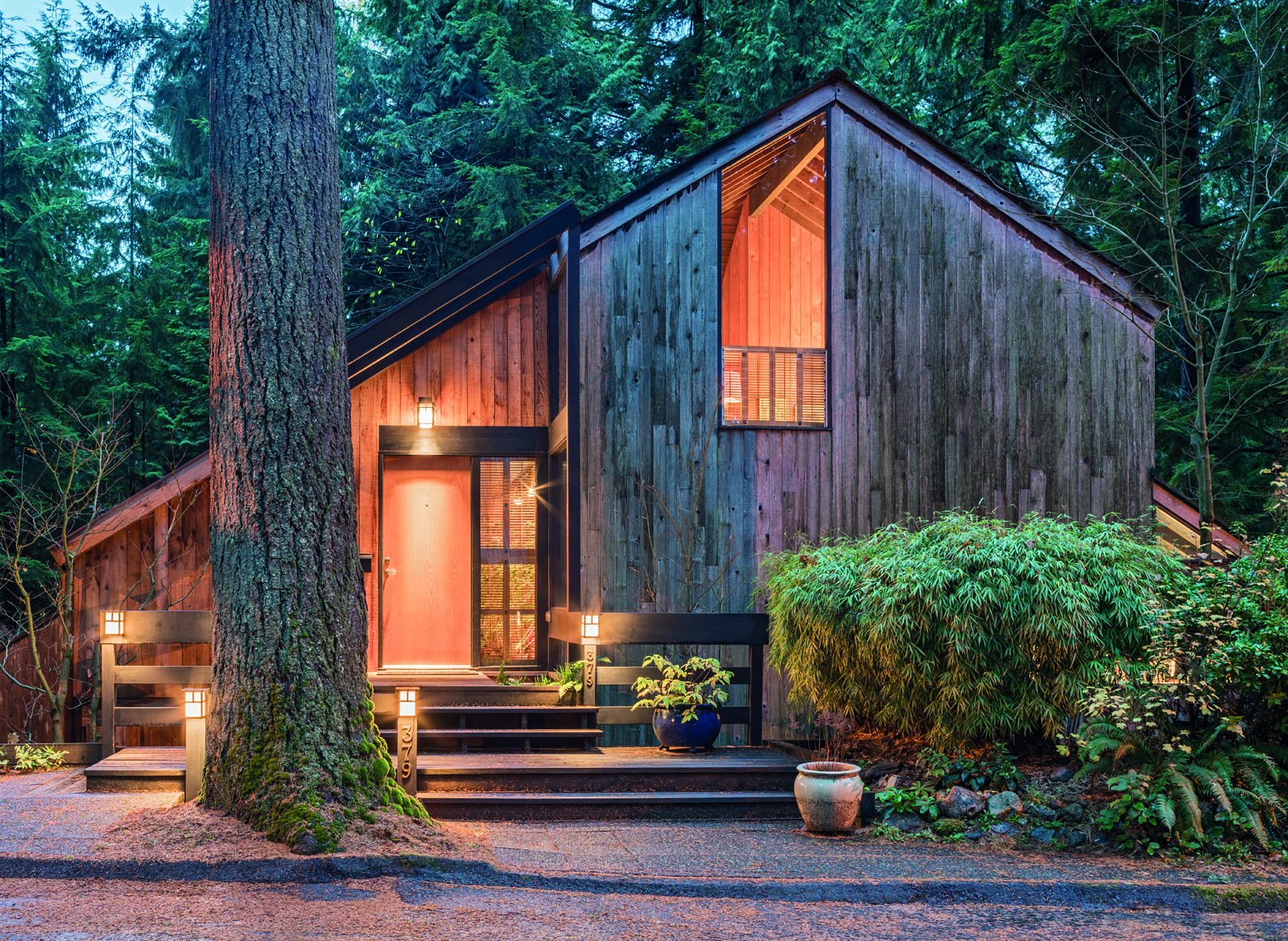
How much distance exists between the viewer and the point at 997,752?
6637 millimetres

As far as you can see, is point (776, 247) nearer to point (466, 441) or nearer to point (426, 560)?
point (466, 441)

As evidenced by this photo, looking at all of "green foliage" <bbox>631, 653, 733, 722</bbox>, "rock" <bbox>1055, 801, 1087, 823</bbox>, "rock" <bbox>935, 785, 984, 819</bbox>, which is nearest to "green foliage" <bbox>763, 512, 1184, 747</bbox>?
"rock" <bbox>935, 785, 984, 819</bbox>

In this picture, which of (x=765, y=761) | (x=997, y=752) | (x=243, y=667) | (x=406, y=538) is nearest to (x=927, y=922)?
(x=997, y=752)

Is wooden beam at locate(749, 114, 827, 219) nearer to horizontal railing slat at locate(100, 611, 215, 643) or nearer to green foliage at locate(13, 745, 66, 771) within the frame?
horizontal railing slat at locate(100, 611, 215, 643)

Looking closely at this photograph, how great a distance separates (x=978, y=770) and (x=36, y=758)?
664 cm

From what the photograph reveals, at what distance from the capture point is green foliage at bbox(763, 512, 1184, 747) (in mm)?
6602

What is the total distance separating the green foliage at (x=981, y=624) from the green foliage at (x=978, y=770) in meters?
0.10

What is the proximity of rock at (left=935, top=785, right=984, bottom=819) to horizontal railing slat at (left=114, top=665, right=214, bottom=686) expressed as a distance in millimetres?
5024

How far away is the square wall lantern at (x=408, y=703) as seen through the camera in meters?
6.37

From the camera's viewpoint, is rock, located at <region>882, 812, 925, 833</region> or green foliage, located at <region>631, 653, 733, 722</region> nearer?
rock, located at <region>882, 812, 925, 833</region>

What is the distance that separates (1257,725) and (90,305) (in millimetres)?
14400

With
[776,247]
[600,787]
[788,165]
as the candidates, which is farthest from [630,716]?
[776,247]

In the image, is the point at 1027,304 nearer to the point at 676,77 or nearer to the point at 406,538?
the point at 406,538

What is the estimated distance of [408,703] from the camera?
6.39 m
